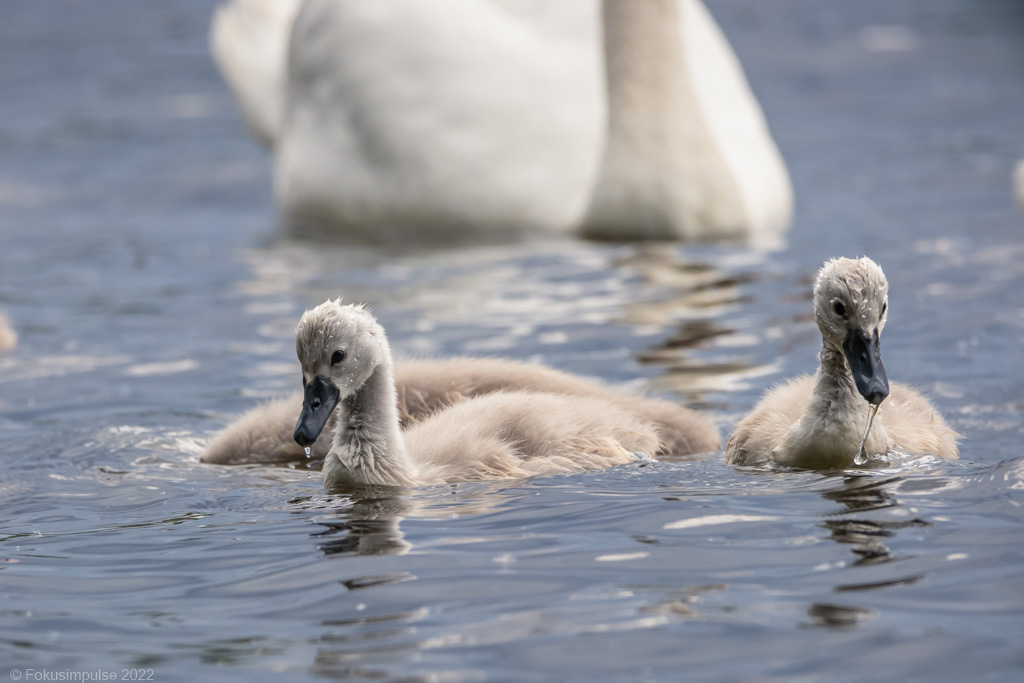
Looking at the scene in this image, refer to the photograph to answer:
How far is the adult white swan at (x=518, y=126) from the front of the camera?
10.6 metres

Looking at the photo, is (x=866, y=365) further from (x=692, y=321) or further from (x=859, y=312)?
(x=692, y=321)

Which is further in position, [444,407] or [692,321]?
[692,321]

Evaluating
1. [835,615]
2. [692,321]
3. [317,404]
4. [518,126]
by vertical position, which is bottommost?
[835,615]

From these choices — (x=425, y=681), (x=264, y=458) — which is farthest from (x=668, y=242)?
(x=425, y=681)

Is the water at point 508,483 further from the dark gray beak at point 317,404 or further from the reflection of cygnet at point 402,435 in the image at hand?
the dark gray beak at point 317,404

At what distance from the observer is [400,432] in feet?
19.3

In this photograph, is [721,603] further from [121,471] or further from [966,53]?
[966,53]

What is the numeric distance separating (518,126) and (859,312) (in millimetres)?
5692

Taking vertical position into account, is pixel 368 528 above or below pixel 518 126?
below

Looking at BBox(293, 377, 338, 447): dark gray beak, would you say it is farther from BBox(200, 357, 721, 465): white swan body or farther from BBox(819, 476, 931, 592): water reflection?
BBox(819, 476, 931, 592): water reflection

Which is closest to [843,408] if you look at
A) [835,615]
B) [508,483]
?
[508,483]

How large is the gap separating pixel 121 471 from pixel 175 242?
6364 millimetres

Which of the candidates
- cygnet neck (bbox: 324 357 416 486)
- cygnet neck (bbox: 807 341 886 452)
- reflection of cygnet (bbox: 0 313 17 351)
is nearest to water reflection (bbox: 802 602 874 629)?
cygnet neck (bbox: 807 341 886 452)

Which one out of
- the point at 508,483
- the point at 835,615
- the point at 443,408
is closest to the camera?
the point at 835,615
